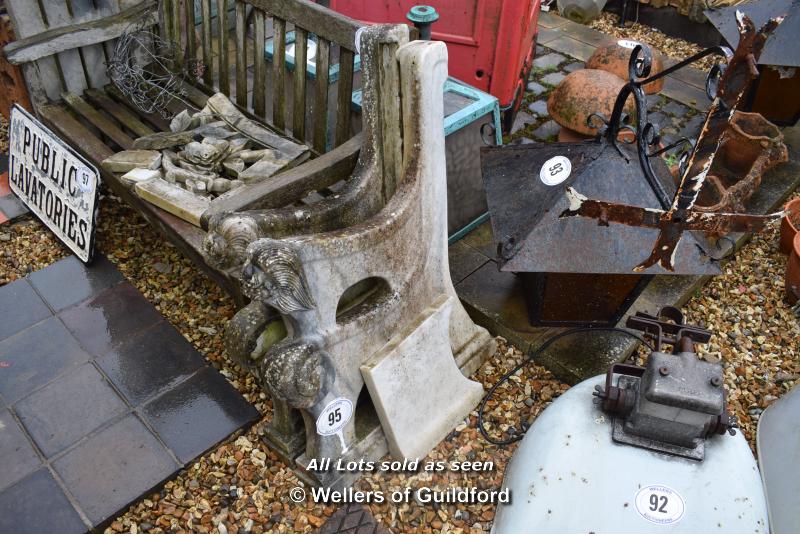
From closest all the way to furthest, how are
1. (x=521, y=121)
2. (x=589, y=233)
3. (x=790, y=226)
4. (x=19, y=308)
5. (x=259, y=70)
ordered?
(x=589, y=233) → (x=19, y=308) → (x=259, y=70) → (x=790, y=226) → (x=521, y=121)

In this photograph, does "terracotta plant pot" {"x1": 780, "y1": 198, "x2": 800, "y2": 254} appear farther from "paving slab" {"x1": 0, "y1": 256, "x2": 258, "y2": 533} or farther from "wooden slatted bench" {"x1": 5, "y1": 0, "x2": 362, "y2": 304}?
"paving slab" {"x1": 0, "y1": 256, "x2": 258, "y2": 533}

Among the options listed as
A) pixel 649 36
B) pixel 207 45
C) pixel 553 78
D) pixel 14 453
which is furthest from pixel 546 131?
pixel 14 453

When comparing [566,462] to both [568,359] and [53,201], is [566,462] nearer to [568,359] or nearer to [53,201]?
[568,359]

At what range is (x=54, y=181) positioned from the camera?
404 centimetres

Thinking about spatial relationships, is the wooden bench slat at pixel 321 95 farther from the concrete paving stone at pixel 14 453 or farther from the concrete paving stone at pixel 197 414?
the concrete paving stone at pixel 14 453

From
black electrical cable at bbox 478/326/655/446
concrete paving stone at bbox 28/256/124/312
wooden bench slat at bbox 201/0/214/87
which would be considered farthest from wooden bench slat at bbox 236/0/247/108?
black electrical cable at bbox 478/326/655/446

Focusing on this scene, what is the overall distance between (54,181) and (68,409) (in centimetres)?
163

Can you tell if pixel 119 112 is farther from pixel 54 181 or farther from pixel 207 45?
pixel 207 45

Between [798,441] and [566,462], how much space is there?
1.18 m

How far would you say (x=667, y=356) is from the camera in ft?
7.53

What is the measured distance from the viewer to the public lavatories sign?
3.80 meters

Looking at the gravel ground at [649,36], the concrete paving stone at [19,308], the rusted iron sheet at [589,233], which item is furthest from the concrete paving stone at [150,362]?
the gravel ground at [649,36]

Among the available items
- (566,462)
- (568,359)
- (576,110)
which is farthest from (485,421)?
(576,110)

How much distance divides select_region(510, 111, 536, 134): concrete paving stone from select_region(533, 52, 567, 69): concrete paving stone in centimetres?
102
